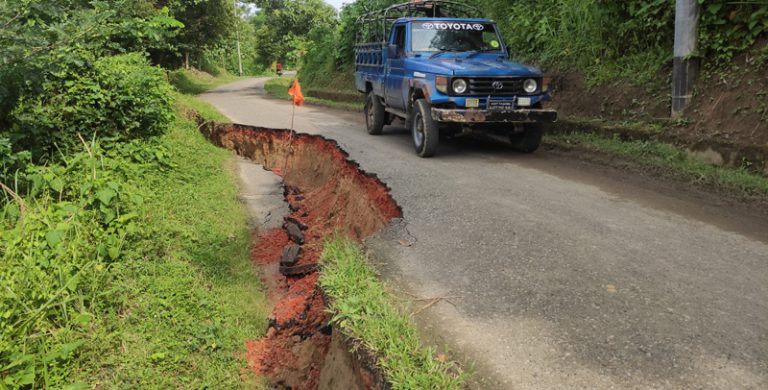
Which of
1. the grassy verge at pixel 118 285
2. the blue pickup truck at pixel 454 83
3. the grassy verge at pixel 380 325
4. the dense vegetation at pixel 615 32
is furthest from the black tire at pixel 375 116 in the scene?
the grassy verge at pixel 380 325

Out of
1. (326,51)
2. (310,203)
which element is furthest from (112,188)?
(326,51)

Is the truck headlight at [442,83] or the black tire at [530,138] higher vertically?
the truck headlight at [442,83]

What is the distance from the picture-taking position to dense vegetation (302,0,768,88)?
755cm

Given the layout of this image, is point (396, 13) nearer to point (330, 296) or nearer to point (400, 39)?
point (400, 39)

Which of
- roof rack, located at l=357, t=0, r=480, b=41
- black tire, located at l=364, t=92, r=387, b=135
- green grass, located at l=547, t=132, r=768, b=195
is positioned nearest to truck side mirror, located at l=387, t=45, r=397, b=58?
roof rack, located at l=357, t=0, r=480, b=41

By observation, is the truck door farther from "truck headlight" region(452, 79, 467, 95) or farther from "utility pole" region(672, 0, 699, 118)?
"utility pole" region(672, 0, 699, 118)

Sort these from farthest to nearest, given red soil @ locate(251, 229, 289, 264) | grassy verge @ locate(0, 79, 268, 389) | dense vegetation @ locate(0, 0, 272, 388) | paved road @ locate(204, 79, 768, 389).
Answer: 1. red soil @ locate(251, 229, 289, 264)
2. dense vegetation @ locate(0, 0, 272, 388)
3. grassy verge @ locate(0, 79, 268, 389)
4. paved road @ locate(204, 79, 768, 389)

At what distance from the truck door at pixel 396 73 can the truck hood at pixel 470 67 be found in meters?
0.53

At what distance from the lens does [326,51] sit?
81.7 feet

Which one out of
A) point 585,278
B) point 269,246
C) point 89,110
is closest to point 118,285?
point 269,246

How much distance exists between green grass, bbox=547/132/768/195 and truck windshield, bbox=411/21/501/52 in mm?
2093

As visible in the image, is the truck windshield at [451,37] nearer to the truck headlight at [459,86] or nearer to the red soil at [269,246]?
the truck headlight at [459,86]

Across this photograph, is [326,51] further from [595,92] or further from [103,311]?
[103,311]

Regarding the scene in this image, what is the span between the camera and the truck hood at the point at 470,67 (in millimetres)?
7809
